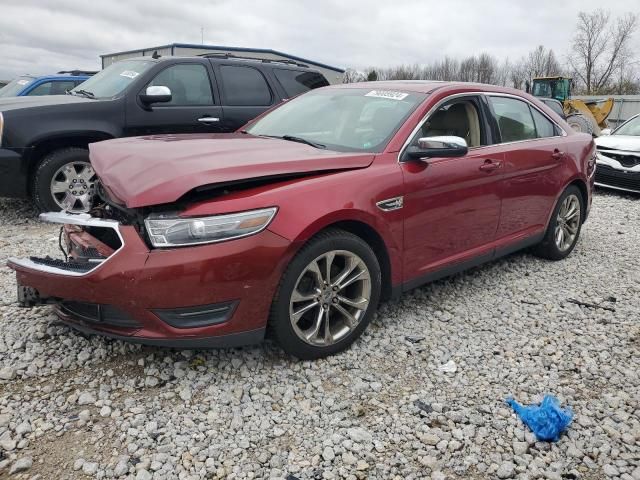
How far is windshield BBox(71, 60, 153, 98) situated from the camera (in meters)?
5.92

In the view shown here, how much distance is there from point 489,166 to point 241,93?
374cm

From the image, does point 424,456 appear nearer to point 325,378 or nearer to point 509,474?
point 509,474

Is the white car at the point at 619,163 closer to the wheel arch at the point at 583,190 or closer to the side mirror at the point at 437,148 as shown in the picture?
the wheel arch at the point at 583,190

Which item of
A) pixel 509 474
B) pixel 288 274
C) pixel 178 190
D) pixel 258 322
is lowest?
pixel 509 474

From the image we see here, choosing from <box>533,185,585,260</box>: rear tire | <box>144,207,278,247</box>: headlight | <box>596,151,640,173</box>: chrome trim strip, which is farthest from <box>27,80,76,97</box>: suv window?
<box>596,151,640,173</box>: chrome trim strip

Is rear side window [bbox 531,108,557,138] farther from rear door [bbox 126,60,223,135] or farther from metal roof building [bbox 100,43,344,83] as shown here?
metal roof building [bbox 100,43,344,83]

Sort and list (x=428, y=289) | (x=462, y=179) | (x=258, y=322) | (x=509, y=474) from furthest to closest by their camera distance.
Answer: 1. (x=428, y=289)
2. (x=462, y=179)
3. (x=258, y=322)
4. (x=509, y=474)

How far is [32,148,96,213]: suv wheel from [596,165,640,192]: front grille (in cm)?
796

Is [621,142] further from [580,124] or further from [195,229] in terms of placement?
[195,229]

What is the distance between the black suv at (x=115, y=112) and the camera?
17.2 feet

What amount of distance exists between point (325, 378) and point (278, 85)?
16.2 feet

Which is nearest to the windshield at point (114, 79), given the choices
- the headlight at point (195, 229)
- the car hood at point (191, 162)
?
the car hood at point (191, 162)

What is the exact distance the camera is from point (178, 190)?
2479 millimetres

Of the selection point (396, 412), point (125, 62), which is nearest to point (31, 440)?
point (396, 412)
